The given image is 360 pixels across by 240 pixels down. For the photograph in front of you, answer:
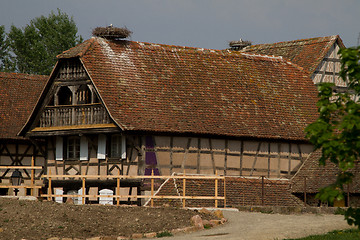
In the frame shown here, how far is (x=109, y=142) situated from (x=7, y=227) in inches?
463

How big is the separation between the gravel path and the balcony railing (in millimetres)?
8919

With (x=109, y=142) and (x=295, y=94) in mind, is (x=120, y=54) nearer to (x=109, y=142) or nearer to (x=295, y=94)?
(x=109, y=142)

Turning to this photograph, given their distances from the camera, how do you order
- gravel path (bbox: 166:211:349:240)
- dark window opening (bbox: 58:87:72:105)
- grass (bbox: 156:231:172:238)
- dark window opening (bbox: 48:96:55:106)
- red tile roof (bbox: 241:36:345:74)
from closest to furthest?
gravel path (bbox: 166:211:349:240), grass (bbox: 156:231:172:238), dark window opening (bbox: 48:96:55:106), dark window opening (bbox: 58:87:72:105), red tile roof (bbox: 241:36:345:74)

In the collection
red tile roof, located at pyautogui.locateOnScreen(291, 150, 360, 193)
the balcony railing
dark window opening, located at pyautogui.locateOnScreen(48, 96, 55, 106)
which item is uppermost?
dark window opening, located at pyautogui.locateOnScreen(48, 96, 55, 106)

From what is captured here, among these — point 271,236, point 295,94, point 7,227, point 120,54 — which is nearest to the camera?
point 271,236

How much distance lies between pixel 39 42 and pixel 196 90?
120 feet

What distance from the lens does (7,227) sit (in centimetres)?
2603

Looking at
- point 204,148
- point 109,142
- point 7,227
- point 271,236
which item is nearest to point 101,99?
point 109,142

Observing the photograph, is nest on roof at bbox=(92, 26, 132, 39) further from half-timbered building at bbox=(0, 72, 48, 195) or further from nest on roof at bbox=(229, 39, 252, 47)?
nest on roof at bbox=(229, 39, 252, 47)

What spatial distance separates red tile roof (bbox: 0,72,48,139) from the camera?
43.0 metres

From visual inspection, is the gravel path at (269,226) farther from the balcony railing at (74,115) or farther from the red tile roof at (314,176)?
the balcony railing at (74,115)

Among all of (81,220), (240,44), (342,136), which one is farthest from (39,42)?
(342,136)

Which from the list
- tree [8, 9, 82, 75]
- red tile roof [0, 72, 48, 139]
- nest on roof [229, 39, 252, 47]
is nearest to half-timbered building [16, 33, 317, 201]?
red tile roof [0, 72, 48, 139]

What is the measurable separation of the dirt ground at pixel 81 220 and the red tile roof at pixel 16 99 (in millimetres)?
14063
